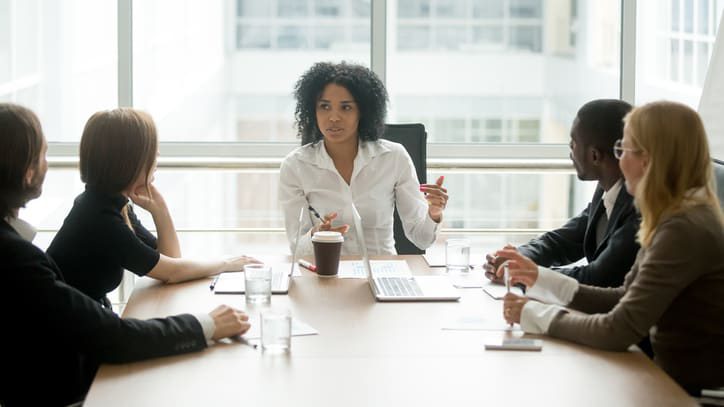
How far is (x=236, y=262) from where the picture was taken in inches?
118

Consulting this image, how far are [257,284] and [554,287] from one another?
73 cm

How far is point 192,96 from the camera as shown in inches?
199

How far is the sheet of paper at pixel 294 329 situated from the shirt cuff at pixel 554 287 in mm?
562

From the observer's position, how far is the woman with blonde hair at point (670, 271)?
2.18 metres

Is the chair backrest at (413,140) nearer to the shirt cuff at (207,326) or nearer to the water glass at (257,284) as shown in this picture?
the water glass at (257,284)

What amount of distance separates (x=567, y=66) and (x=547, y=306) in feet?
9.76

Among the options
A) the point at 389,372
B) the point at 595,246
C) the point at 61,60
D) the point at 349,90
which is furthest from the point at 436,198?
the point at 61,60

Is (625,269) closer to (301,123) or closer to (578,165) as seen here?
(578,165)

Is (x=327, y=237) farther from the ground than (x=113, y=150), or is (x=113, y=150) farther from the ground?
(x=113, y=150)

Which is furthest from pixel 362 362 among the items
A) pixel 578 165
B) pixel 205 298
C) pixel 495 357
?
pixel 578 165

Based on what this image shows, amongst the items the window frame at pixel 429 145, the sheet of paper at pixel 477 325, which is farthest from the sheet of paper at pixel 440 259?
the window frame at pixel 429 145

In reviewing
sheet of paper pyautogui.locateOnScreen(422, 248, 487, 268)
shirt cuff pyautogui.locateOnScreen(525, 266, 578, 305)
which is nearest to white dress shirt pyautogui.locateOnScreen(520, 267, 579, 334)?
shirt cuff pyautogui.locateOnScreen(525, 266, 578, 305)

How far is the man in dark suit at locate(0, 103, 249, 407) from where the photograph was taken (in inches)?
82.5

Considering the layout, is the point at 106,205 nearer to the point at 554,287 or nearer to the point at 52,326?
the point at 52,326
